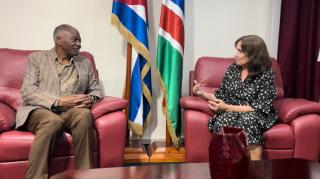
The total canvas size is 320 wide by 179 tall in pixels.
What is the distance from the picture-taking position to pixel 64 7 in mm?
3361

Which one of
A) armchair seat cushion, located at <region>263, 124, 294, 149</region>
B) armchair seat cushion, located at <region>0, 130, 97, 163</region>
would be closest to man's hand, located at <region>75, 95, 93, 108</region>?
armchair seat cushion, located at <region>0, 130, 97, 163</region>

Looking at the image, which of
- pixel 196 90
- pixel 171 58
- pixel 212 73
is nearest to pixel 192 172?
pixel 196 90

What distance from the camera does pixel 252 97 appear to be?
2674 mm

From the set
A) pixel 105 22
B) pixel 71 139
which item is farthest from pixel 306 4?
pixel 71 139

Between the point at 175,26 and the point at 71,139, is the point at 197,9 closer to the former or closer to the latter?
the point at 175,26

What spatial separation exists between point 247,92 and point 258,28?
1.20 meters

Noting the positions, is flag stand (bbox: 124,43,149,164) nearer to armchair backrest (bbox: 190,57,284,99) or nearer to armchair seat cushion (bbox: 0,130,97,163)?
armchair backrest (bbox: 190,57,284,99)

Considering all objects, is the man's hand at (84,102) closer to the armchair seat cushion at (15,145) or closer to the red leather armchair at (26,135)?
the red leather armchair at (26,135)

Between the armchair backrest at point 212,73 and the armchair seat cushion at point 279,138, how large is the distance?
501 mm

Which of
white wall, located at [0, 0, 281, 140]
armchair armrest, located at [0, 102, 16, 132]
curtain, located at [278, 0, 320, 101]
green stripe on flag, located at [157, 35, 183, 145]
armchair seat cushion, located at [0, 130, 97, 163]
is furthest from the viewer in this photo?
curtain, located at [278, 0, 320, 101]

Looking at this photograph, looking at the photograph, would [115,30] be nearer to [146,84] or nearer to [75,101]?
[146,84]

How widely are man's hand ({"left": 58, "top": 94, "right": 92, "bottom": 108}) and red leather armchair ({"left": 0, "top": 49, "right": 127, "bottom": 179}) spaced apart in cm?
6

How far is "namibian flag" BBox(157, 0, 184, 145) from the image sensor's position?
321cm

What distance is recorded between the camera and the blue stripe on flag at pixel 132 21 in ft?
10.4
